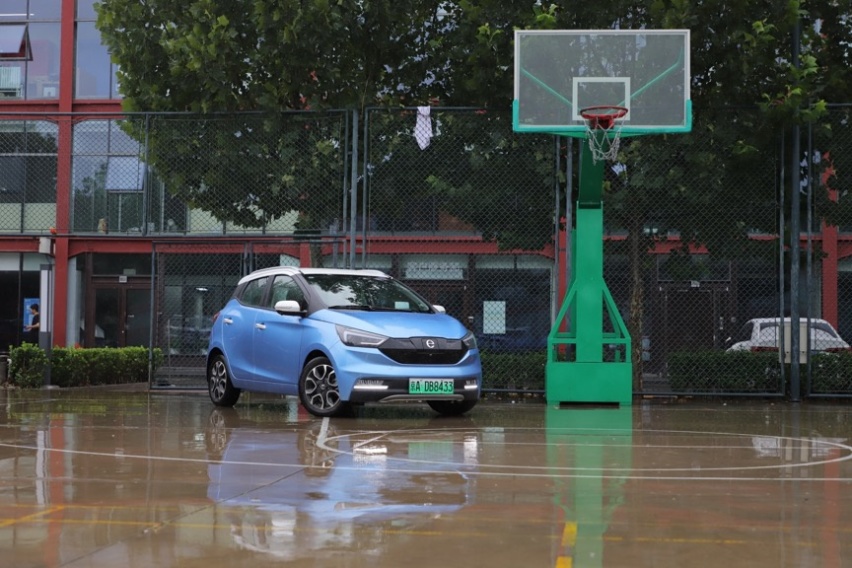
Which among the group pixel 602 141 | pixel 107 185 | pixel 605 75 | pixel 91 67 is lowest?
pixel 107 185

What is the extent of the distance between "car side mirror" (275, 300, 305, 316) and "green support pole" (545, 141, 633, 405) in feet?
10.8

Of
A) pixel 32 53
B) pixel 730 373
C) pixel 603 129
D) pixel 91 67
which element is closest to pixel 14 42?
pixel 32 53

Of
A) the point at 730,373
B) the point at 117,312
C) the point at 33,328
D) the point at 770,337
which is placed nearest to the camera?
the point at 730,373

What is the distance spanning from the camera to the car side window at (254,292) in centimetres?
1378

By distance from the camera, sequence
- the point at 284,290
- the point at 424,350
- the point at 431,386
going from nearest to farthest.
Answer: the point at 431,386, the point at 424,350, the point at 284,290

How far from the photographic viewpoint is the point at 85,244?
33.8m

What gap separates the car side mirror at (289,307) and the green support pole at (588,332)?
328 centimetres

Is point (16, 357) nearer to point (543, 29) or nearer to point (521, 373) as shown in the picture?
point (521, 373)

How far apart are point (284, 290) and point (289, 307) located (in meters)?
0.94

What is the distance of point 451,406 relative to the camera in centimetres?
1293

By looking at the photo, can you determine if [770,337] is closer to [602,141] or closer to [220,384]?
[602,141]

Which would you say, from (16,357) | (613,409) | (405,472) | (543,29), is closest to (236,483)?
(405,472)

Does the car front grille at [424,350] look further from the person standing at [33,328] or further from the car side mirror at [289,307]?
the person standing at [33,328]

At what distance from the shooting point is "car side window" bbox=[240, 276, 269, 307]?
13.8 metres
